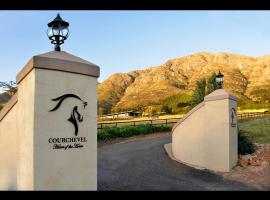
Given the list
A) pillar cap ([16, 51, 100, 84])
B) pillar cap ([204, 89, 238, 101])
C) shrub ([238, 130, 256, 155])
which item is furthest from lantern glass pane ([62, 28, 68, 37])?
shrub ([238, 130, 256, 155])

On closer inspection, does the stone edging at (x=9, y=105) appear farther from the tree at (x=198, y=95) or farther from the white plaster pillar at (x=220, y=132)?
the tree at (x=198, y=95)

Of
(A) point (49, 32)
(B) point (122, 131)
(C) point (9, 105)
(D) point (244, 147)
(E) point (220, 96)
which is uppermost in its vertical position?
(A) point (49, 32)

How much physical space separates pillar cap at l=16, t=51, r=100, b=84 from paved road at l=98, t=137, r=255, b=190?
12.6ft

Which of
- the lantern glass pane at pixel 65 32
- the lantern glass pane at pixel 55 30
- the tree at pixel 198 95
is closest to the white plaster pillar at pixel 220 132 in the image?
the lantern glass pane at pixel 65 32

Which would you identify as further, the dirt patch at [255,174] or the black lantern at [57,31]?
the dirt patch at [255,174]

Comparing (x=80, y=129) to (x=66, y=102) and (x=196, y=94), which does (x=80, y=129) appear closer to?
(x=66, y=102)

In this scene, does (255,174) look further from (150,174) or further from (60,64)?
(60,64)

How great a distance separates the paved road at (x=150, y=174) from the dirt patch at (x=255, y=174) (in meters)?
0.48

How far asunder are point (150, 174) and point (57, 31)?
620 centimetres

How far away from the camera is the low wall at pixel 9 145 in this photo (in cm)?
805

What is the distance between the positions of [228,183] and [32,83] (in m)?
7.37

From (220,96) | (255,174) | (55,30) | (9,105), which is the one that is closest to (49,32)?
(55,30)

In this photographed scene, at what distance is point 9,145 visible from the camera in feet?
27.5

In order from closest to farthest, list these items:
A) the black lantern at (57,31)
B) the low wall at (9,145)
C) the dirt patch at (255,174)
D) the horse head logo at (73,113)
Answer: the horse head logo at (73,113)
the black lantern at (57,31)
the low wall at (9,145)
the dirt patch at (255,174)
